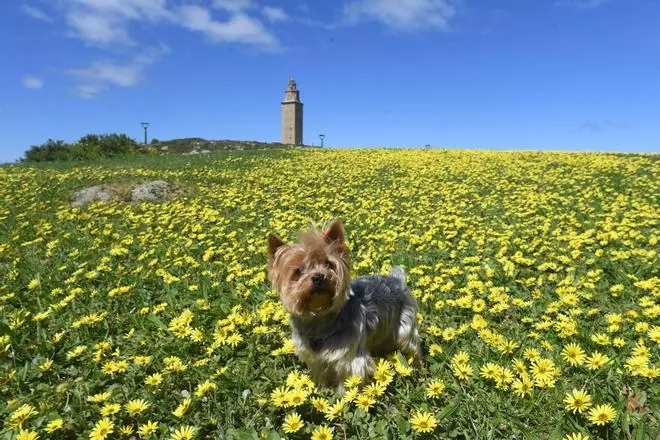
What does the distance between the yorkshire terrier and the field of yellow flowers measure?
10.5 inches

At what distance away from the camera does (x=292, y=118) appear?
252 ft

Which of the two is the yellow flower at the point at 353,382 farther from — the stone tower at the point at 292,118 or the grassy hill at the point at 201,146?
the stone tower at the point at 292,118

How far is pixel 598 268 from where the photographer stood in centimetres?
648

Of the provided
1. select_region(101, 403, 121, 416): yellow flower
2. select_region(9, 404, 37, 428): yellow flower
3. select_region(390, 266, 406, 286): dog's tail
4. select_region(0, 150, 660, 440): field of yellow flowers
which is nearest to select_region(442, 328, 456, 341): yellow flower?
select_region(0, 150, 660, 440): field of yellow flowers

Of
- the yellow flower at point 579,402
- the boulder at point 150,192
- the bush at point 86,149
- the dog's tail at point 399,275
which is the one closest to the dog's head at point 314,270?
the dog's tail at point 399,275

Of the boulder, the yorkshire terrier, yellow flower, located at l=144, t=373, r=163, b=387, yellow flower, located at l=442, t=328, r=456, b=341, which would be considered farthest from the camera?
the boulder

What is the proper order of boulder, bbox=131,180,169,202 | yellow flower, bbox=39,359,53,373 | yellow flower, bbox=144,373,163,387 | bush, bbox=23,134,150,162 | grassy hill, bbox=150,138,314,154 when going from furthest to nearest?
grassy hill, bbox=150,138,314,154
bush, bbox=23,134,150,162
boulder, bbox=131,180,169,202
yellow flower, bbox=39,359,53,373
yellow flower, bbox=144,373,163,387

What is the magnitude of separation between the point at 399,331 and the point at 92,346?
3.41m

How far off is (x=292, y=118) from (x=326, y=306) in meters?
75.9

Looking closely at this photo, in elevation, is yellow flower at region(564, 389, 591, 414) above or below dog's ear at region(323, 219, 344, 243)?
below

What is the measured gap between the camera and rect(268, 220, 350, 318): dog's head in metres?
3.58

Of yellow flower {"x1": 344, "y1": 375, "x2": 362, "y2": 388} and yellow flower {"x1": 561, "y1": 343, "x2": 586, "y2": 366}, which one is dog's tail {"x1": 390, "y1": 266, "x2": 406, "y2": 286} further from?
yellow flower {"x1": 561, "y1": 343, "x2": 586, "y2": 366}

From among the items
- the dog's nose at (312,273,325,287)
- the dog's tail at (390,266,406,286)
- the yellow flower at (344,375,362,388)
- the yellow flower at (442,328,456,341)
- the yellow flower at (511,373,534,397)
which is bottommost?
the yellow flower at (442,328,456,341)

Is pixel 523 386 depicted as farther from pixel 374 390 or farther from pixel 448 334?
pixel 448 334
